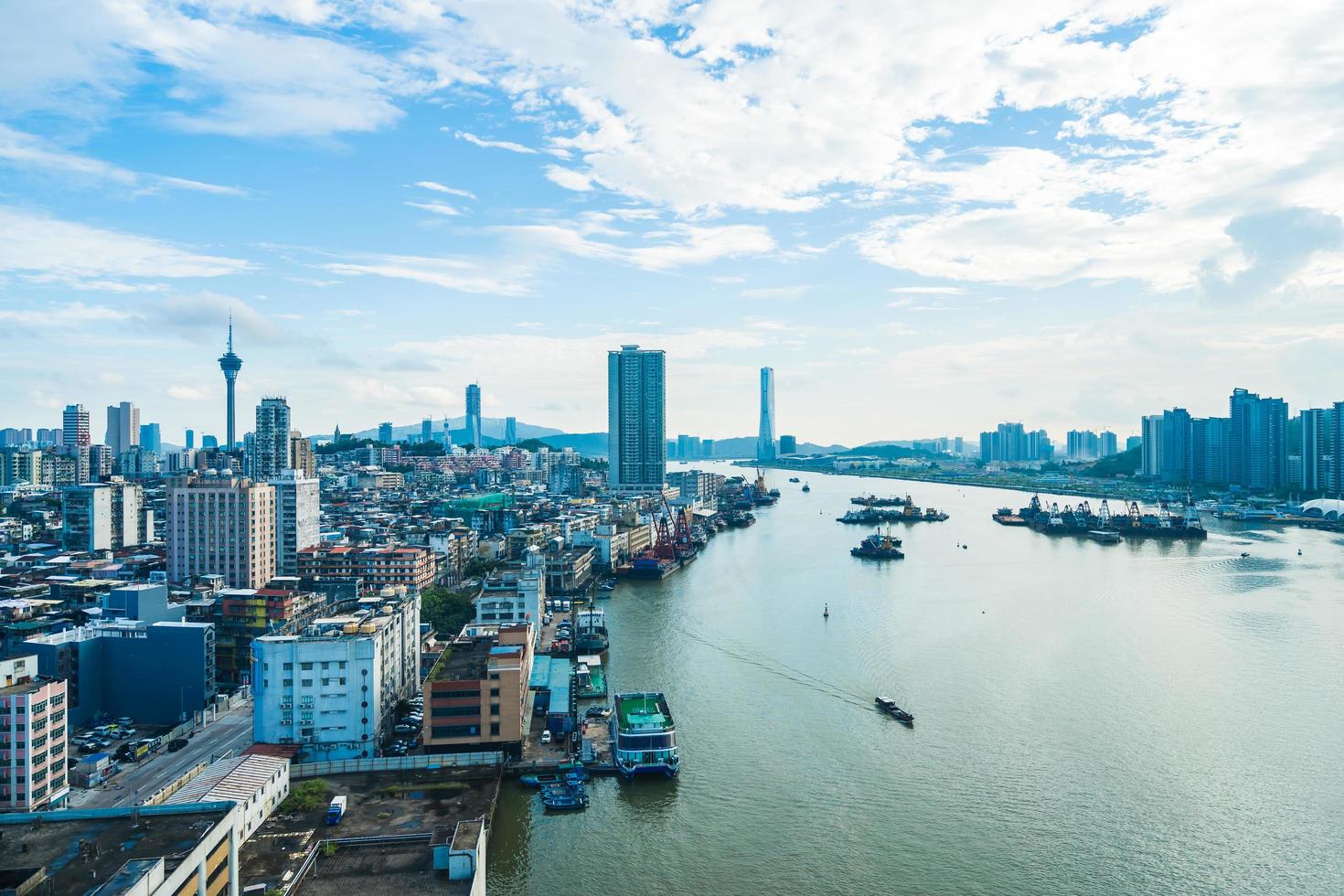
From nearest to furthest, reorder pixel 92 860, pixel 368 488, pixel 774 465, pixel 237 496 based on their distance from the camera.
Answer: pixel 92 860, pixel 237 496, pixel 368 488, pixel 774 465

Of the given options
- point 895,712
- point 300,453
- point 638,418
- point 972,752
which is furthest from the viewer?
point 638,418

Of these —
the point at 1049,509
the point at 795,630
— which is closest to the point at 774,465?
the point at 1049,509

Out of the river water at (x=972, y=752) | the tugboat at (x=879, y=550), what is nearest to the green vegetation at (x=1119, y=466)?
the tugboat at (x=879, y=550)

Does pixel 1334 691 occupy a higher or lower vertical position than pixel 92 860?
lower

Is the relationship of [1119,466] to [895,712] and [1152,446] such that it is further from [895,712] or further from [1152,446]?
[895,712]

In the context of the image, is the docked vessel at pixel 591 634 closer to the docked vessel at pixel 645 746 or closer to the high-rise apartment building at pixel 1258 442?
the docked vessel at pixel 645 746

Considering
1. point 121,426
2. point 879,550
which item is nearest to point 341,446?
point 121,426

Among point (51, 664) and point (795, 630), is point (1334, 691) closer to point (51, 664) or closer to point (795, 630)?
point (795, 630)

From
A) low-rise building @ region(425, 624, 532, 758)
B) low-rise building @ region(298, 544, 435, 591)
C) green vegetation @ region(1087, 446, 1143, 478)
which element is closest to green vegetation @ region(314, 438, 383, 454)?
low-rise building @ region(298, 544, 435, 591)
